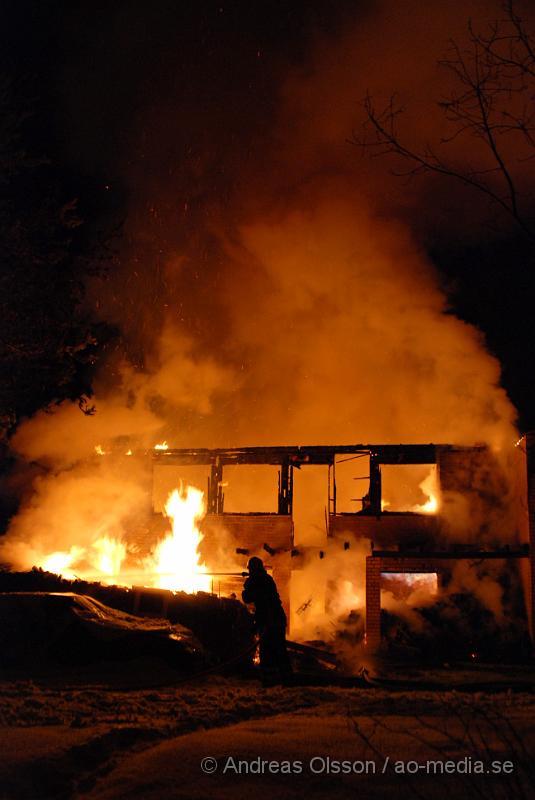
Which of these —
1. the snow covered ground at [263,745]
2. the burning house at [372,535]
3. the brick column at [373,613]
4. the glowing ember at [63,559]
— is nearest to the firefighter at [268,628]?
the snow covered ground at [263,745]

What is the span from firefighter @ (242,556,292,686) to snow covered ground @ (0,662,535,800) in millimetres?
1666

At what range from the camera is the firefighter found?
882 cm

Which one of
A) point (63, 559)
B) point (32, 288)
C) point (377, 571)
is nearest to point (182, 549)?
point (63, 559)

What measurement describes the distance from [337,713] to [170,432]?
89.9ft

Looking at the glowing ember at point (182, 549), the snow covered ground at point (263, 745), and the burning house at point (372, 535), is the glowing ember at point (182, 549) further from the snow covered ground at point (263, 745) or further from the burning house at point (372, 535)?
the snow covered ground at point (263, 745)

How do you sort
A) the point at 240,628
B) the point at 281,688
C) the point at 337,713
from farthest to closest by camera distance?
the point at 240,628, the point at 281,688, the point at 337,713

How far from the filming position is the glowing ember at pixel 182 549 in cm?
2194

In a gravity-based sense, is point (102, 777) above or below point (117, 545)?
below

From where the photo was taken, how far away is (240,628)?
1334cm

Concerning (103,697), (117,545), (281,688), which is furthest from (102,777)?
(117,545)

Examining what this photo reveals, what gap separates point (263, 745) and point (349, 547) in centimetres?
1675

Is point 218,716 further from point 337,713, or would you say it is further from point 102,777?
point 102,777

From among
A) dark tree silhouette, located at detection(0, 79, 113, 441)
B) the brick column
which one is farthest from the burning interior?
dark tree silhouette, located at detection(0, 79, 113, 441)

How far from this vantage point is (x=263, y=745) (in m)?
4.82
